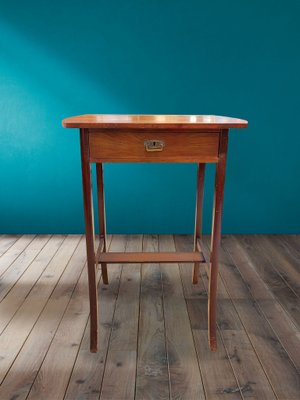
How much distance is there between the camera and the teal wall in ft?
9.05

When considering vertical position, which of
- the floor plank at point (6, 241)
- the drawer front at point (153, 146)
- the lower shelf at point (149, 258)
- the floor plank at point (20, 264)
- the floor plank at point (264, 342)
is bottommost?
the floor plank at point (6, 241)

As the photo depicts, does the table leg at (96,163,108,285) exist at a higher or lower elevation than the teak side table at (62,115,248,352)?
lower

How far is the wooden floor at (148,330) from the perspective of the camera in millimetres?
1448

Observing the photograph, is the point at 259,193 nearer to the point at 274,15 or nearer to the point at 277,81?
the point at 277,81

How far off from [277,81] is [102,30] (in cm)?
138

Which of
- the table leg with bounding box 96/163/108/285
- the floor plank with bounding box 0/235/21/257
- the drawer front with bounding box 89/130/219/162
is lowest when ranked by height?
the floor plank with bounding box 0/235/21/257

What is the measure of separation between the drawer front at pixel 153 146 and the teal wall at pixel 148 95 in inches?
59.6

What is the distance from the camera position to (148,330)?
1.81 m

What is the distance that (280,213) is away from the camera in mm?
3156

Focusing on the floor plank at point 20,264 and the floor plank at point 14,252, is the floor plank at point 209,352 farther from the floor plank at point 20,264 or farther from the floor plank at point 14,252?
the floor plank at point 14,252

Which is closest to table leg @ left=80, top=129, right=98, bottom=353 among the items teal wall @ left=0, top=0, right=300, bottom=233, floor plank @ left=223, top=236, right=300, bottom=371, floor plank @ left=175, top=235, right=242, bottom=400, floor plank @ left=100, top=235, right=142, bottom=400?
floor plank @ left=100, top=235, right=142, bottom=400

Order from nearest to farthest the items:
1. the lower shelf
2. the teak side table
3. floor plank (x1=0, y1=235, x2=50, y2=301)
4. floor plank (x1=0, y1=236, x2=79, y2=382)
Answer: the teak side table < floor plank (x1=0, y1=236, x2=79, y2=382) < the lower shelf < floor plank (x1=0, y1=235, x2=50, y2=301)

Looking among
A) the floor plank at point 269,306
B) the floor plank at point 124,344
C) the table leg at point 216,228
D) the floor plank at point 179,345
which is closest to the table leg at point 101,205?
the floor plank at point 124,344

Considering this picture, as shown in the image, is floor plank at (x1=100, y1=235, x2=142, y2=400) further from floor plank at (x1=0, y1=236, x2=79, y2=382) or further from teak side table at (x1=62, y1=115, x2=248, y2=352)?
teak side table at (x1=62, y1=115, x2=248, y2=352)
